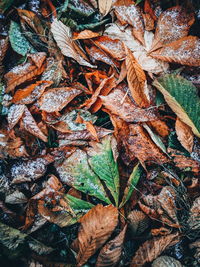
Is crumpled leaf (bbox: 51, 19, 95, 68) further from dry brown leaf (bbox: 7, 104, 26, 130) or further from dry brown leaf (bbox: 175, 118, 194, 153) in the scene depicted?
dry brown leaf (bbox: 175, 118, 194, 153)

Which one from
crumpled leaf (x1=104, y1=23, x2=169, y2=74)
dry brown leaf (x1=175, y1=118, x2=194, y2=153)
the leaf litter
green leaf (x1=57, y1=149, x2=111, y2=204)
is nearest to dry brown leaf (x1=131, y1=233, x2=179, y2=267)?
the leaf litter

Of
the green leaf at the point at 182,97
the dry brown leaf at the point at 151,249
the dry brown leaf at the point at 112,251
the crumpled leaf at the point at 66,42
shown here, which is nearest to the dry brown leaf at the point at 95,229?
the dry brown leaf at the point at 112,251

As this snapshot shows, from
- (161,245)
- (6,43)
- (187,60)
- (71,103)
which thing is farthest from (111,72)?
(161,245)

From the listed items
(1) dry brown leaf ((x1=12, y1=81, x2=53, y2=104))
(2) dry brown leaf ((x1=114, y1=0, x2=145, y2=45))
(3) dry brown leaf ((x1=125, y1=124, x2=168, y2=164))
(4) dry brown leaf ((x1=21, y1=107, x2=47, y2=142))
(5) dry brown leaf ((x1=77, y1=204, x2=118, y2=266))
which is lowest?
(5) dry brown leaf ((x1=77, y1=204, x2=118, y2=266))

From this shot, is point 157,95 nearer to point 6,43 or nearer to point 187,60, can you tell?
point 187,60

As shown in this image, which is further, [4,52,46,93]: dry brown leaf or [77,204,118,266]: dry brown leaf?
[4,52,46,93]: dry brown leaf

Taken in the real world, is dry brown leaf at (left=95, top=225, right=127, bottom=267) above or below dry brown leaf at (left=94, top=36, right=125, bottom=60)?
below
